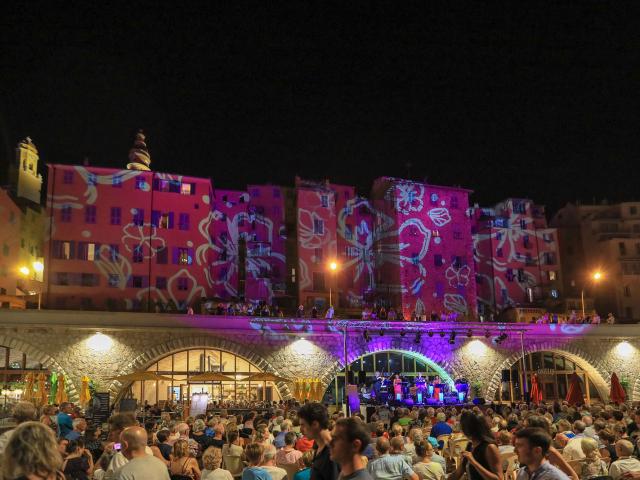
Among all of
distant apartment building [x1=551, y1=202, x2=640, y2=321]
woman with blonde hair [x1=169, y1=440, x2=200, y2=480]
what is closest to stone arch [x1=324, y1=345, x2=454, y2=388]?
distant apartment building [x1=551, y1=202, x2=640, y2=321]

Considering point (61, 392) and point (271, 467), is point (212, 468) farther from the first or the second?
point (61, 392)

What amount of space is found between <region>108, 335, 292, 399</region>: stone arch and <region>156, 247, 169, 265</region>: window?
1140cm

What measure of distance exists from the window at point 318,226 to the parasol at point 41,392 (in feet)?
74.6

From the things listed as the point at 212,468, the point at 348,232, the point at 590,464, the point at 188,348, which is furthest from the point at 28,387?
the point at 348,232

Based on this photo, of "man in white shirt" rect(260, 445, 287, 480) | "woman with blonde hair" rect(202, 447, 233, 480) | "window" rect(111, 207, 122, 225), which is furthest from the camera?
"window" rect(111, 207, 122, 225)

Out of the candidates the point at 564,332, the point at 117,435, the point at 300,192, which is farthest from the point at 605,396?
the point at 117,435

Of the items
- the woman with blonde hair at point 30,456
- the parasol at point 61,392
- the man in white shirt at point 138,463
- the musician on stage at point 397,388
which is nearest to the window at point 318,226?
the musician on stage at point 397,388

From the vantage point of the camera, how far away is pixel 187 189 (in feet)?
147

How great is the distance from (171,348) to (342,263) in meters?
20.0

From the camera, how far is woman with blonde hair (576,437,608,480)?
29.8ft

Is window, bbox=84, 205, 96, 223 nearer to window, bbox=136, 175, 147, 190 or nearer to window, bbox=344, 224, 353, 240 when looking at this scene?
window, bbox=136, 175, 147, 190

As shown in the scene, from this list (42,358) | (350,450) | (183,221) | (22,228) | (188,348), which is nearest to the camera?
(350,450)

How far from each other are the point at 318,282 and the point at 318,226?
159 inches

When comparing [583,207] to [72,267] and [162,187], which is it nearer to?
[162,187]
